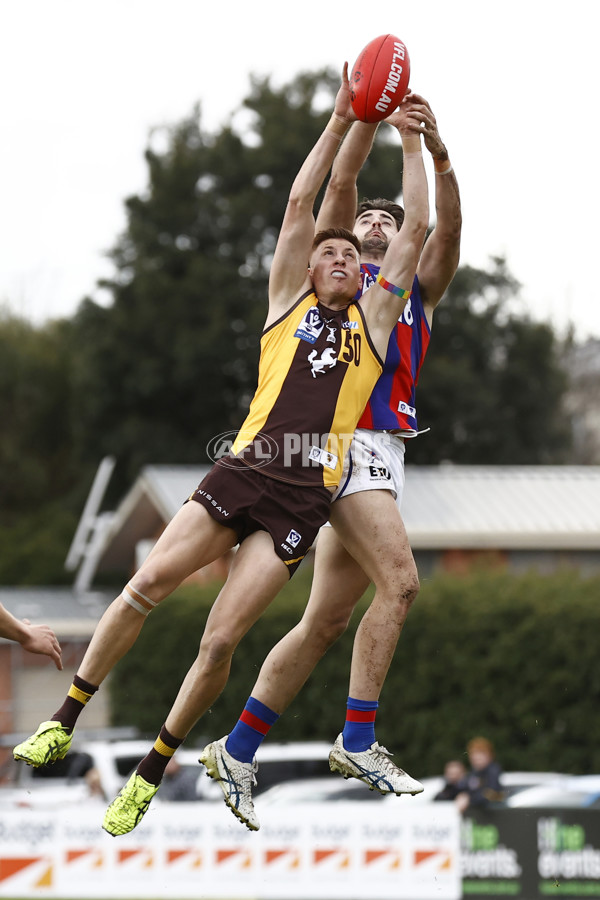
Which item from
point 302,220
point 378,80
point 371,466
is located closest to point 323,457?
point 371,466

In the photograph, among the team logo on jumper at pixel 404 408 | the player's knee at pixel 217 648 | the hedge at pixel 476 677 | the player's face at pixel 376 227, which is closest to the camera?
the player's knee at pixel 217 648

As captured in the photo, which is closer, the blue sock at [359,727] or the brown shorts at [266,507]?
the brown shorts at [266,507]

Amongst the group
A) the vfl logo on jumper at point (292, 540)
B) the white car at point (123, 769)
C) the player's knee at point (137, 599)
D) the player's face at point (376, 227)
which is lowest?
the white car at point (123, 769)

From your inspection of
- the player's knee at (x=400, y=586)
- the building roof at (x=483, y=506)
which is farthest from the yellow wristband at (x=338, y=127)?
the building roof at (x=483, y=506)

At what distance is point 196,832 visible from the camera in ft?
45.1

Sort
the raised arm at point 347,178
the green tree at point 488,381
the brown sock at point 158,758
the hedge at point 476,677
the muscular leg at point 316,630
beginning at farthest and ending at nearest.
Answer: the green tree at point 488,381 → the hedge at point 476,677 → the raised arm at point 347,178 → the muscular leg at point 316,630 → the brown sock at point 158,758

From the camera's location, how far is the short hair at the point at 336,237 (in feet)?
20.5

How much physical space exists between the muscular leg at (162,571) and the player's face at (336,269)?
1.22m

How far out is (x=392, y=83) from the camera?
605cm

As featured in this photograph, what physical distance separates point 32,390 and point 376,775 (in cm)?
3623

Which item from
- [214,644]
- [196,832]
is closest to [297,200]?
[214,644]

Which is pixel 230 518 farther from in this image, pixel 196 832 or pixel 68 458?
pixel 68 458

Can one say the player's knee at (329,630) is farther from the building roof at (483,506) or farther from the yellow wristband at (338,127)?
the building roof at (483,506)

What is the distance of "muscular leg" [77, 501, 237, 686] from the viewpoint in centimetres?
579
